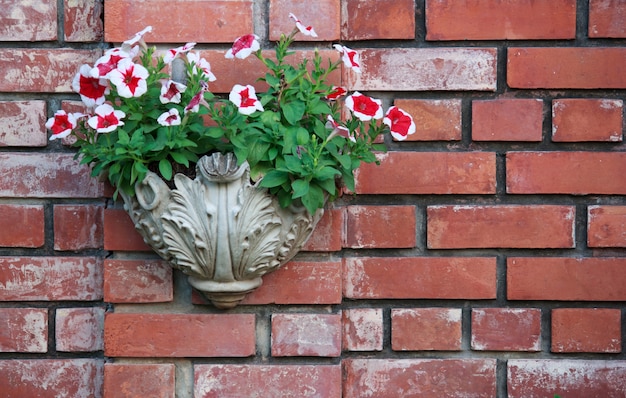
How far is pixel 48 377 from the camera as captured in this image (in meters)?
1.44

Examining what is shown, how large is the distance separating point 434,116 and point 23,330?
89 centimetres

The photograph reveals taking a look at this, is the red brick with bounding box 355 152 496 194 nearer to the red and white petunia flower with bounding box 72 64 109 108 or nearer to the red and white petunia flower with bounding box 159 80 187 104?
the red and white petunia flower with bounding box 159 80 187 104

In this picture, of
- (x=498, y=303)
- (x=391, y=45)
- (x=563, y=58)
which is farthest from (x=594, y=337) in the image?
(x=391, y=45)

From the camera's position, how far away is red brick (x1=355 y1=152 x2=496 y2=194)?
4.64ft

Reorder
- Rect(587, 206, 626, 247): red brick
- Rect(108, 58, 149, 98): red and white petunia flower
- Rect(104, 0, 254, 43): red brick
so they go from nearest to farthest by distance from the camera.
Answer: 1. Rect(108, 58, 149, 98): red and white petunia flower
2. Rect(104, 0, 254, 43): red brick
3. Rect(587, 206, 626, 247): red brick

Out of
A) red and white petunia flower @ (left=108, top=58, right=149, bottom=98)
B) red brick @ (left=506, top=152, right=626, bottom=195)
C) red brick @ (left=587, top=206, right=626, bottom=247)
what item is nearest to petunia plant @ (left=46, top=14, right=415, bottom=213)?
red and white petunia flower @ (left=108, top=58, right=149, bottom=98)

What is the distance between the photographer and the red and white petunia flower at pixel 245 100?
1.17 meters

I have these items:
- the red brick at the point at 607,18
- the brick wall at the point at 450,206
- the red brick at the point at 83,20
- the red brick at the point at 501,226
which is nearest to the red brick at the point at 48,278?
the brick wall at the point at 450,206

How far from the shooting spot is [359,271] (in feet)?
4.66

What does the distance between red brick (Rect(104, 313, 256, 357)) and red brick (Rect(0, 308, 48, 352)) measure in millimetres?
178

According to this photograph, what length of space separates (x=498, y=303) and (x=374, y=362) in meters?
0.26

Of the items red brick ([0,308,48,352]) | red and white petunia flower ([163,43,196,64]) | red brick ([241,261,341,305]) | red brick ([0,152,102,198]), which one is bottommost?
red brick ([0,308,48,352])

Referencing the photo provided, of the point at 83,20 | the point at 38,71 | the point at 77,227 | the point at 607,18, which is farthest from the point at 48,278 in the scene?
the point at 607,18

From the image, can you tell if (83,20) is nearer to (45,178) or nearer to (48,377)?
(45,178)
